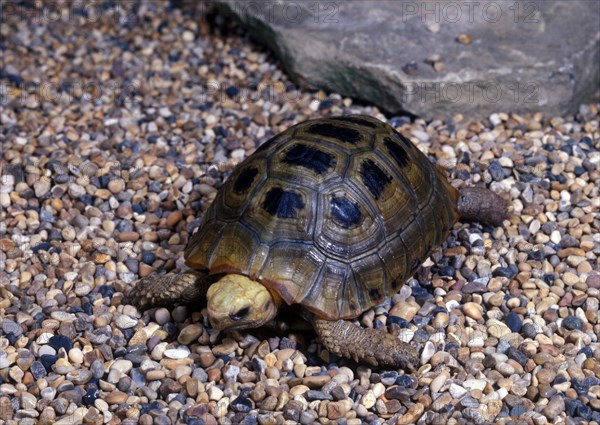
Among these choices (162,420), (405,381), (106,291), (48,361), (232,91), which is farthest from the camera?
(232,91)

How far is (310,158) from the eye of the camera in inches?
146

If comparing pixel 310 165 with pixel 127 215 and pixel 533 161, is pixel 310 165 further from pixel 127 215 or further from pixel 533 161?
pixel 533 161

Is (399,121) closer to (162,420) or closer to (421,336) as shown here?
(421,336)

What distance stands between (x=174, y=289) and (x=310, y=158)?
0.89 metres

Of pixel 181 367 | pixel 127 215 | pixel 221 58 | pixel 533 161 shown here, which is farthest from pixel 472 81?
pixel 181 367

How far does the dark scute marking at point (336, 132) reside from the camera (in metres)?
3.86

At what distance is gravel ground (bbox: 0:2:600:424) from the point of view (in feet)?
11.3

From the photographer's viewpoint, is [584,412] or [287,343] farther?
[287,343]

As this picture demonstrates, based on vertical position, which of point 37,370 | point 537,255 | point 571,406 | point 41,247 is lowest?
point 37,370

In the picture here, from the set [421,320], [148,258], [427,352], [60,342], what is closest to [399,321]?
[421,320]

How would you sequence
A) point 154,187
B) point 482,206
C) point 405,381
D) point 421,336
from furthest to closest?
1. point 154,187
2. point 482,206
3. point 421,336
4. point 405,381

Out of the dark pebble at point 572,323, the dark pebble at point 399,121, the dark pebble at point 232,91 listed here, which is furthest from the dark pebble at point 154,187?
the dark pebble at point 572,323

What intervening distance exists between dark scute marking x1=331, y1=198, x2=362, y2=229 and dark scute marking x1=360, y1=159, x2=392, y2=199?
5.3 inches

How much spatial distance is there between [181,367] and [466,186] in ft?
6.45
